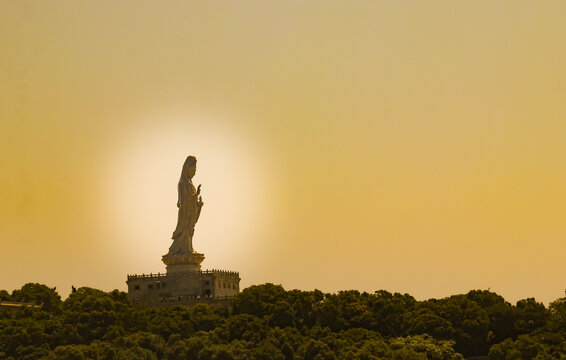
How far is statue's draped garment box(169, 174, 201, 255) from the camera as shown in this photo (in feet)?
466

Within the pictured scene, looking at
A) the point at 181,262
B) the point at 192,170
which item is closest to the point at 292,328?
the point at 181,262

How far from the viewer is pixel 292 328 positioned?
120 m

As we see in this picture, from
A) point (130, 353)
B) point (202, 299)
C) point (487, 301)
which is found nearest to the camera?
point (130, 353)

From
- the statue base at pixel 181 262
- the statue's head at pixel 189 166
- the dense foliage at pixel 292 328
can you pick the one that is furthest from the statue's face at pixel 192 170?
the dense foliage at pixel 292 328

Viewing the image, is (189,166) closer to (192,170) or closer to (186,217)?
(192,170)

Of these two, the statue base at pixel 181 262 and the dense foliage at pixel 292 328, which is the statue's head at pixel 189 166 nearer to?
the statue base at pixel 181 262

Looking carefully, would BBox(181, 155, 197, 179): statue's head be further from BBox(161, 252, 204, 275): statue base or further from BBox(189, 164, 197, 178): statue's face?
BBox(161, 252, 204, 275): statue base

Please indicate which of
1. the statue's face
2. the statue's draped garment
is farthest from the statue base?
the statue's face

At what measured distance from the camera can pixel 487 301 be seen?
129125mm

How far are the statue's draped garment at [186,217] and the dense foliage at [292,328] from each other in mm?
13747

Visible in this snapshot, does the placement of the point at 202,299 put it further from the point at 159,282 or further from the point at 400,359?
the point at 400,359

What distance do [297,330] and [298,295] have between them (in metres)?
5.91

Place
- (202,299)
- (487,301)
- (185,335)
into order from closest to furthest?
(185,335) < (487,301) < (202,299)

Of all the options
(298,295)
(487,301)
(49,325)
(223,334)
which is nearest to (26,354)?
(49,325)
